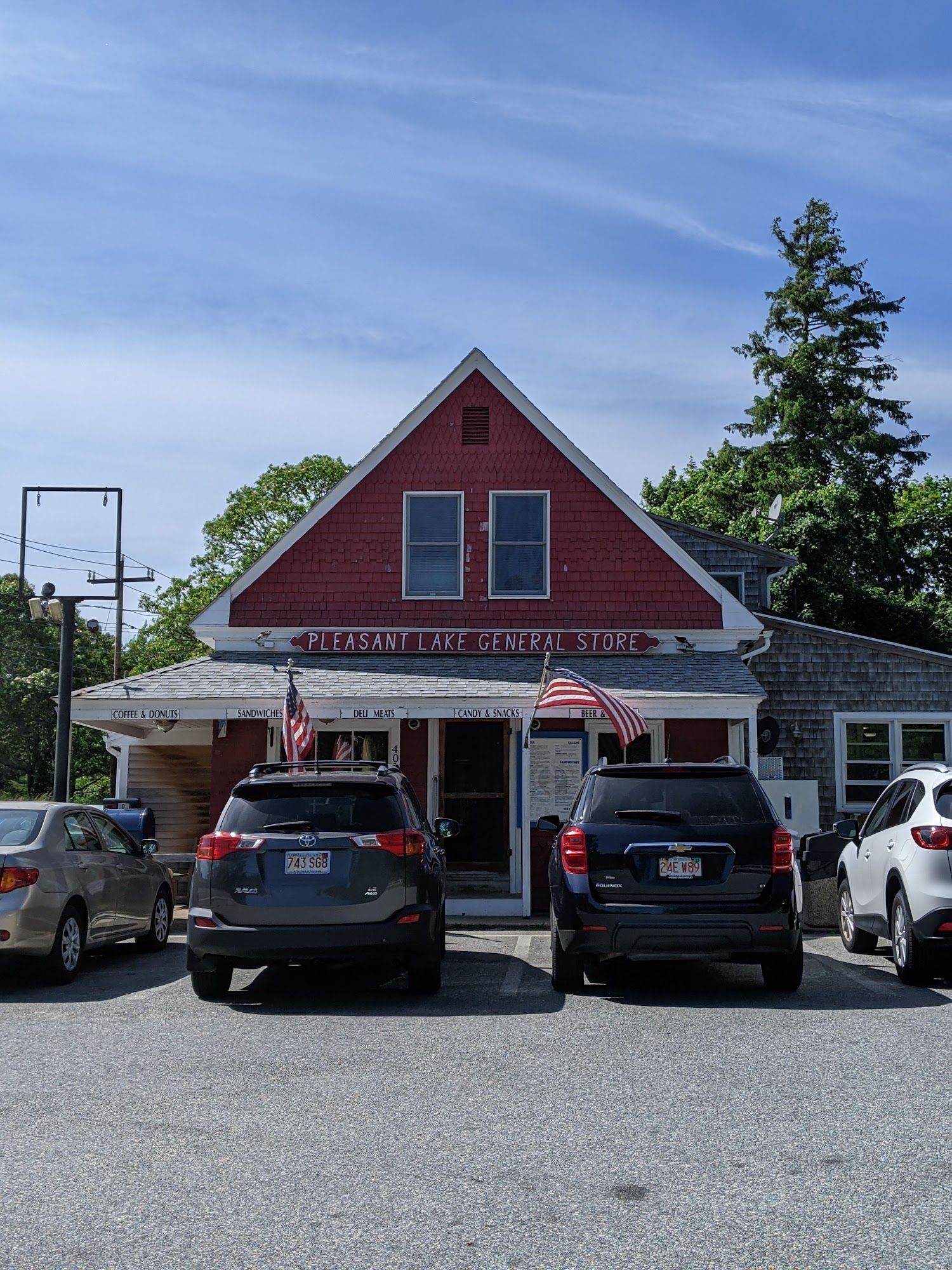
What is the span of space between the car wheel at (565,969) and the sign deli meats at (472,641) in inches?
354

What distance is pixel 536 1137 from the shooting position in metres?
5.73

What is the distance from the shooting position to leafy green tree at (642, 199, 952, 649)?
37406 mm

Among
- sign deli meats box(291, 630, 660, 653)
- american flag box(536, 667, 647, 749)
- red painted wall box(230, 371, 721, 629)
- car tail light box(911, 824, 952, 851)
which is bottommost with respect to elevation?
car tail light box(911, 824, 952, 851)

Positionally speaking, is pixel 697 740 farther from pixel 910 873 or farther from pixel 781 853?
pixel 781 853

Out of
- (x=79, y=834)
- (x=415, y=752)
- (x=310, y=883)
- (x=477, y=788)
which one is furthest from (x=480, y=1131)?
(x=477, y=788)

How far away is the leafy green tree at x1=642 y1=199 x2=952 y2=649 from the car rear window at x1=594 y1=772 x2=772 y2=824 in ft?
89.8

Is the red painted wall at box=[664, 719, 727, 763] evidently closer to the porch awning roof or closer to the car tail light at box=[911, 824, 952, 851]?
the porch awning roof

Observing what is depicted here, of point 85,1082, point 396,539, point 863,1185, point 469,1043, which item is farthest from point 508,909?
point 863,1185

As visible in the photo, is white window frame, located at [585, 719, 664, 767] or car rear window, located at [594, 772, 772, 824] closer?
car rear window, located at [594, 772, 772, 824]

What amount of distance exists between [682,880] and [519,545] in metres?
10.6

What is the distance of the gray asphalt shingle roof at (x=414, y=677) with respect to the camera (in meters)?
16.9

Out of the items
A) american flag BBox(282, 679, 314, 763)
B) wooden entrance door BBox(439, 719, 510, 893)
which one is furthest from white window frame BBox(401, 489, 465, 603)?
american flag BBox(282, 679, 314, 763)

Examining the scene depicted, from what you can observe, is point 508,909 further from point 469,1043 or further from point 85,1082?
point 85,1082

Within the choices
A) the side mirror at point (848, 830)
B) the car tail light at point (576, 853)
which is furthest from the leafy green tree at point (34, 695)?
the car tail light at point (576, 853)
